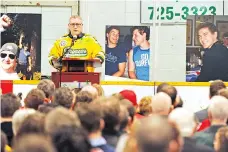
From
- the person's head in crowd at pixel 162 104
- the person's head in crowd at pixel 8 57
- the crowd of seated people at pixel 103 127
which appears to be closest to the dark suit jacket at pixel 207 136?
the crowd of seated people at pixel 103 127

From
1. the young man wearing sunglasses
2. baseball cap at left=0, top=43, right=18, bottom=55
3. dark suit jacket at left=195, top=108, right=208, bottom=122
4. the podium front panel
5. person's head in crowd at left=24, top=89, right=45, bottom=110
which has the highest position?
baseball cap at left=0, top=43, right=18, bottom=55

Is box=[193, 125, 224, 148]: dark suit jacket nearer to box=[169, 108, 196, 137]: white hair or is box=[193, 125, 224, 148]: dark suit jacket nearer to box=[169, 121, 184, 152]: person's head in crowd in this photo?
box=[169, 108, 196, 137]: white hair

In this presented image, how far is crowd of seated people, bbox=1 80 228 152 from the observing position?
10.6ft

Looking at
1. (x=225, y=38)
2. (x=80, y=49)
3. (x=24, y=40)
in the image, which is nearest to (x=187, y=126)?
(x=80, y=49)

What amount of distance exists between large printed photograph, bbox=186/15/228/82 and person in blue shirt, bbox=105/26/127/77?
122cm

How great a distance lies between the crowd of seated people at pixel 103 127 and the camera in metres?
3.24

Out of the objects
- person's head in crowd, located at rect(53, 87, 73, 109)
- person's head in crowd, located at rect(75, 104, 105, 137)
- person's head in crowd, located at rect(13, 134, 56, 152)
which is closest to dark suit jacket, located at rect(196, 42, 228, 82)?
person's head in crowd, located at rect(53, 87, 73, 109)

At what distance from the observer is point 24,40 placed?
12961mm

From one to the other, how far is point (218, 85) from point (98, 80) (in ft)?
8.09

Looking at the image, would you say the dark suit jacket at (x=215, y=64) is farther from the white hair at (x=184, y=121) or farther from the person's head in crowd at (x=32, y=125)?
the person's head in crowd at (x=32, y=125)

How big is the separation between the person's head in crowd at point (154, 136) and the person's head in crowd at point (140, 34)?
9537 millimetres

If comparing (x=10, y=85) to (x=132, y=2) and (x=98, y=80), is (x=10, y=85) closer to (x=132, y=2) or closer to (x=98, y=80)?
(x=98, y=80)

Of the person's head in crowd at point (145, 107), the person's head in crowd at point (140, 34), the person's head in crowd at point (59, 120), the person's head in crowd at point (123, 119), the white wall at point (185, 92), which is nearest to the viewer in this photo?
the person's head in crowd at point (59, 120)

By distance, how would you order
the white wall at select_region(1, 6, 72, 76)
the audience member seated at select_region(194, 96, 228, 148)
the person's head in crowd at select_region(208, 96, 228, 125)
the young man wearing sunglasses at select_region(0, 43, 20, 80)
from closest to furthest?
the audience member seated at select_region(194, 96, 228, 148) → the person's head in crowd at select_region(208, 96, 228, 125) → the young man wearing sunglasses at select_region(0, 43, 20, 80) → the white wall at select_region(1, 6, 72, 76)
